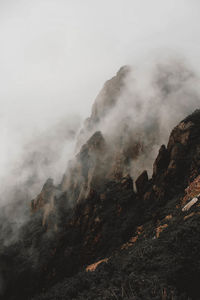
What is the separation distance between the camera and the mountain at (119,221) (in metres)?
8.67

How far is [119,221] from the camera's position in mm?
26812

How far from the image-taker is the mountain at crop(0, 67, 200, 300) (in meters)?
8.67

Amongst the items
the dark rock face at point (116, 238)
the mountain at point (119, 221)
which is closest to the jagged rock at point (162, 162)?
the dark rock face at point (116, 238)

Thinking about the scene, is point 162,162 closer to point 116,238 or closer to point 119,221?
point 119,221

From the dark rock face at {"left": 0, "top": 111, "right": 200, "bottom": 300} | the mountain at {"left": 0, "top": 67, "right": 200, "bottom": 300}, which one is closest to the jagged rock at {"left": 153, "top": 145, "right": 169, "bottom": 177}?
the dark rock face at {"left": 0, "top": 111, "right": 200, "bottom": 300}

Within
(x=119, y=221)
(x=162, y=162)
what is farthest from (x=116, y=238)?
(x=162, y=162)

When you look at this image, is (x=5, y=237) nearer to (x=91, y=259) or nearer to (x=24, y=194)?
(x=24, y=194)

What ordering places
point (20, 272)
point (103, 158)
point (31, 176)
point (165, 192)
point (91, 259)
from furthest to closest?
point (31, 176), point (103, 158), point (20, 272), point (91, 259), point (165, 192)

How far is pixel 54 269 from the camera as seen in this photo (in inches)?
1169

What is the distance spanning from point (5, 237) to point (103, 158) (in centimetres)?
3376

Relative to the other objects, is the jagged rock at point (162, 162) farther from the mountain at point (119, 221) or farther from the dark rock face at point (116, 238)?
the mountain at point (119, 221)

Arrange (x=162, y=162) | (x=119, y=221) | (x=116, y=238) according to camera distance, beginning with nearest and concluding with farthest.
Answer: (x=116, y=238)
(x=119, y=221)
(x=162, y=162)

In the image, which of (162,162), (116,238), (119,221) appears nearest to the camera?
(116,238)

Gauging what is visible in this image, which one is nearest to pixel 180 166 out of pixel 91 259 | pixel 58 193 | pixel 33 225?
pixel 91 259
